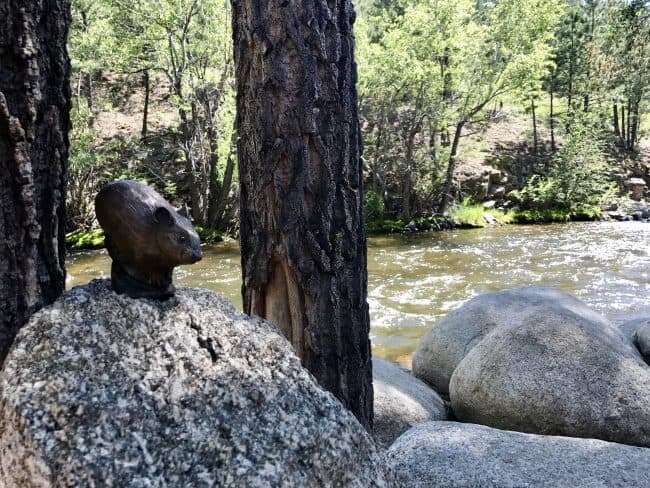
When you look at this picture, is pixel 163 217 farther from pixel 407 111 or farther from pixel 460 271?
pixel 407 111

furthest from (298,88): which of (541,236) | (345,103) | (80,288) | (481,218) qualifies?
(481,218)

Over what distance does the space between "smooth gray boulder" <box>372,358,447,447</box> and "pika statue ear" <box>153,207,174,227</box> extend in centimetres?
263

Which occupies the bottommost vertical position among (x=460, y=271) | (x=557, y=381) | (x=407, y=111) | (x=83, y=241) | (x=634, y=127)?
(x=460, y=271)

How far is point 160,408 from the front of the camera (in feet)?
4.06

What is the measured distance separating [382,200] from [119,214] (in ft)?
61.1

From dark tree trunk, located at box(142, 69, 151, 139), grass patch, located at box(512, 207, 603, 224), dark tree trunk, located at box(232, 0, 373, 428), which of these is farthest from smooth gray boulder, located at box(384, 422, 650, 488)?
grass patch, located at box(512, 207, 603, 224)

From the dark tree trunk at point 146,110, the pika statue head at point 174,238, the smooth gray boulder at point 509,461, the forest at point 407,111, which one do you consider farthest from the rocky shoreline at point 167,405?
the dark tree trunk at point 146,110

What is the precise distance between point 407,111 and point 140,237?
63.3 ft

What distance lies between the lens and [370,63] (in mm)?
17781

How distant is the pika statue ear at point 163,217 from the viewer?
1443 millimetres

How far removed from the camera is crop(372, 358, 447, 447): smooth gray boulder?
152 inches

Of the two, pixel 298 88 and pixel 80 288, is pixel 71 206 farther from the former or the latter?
pixel 80 288

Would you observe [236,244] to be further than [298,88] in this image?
Yes

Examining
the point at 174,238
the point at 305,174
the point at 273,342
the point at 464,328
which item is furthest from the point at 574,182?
the point at 174,238
